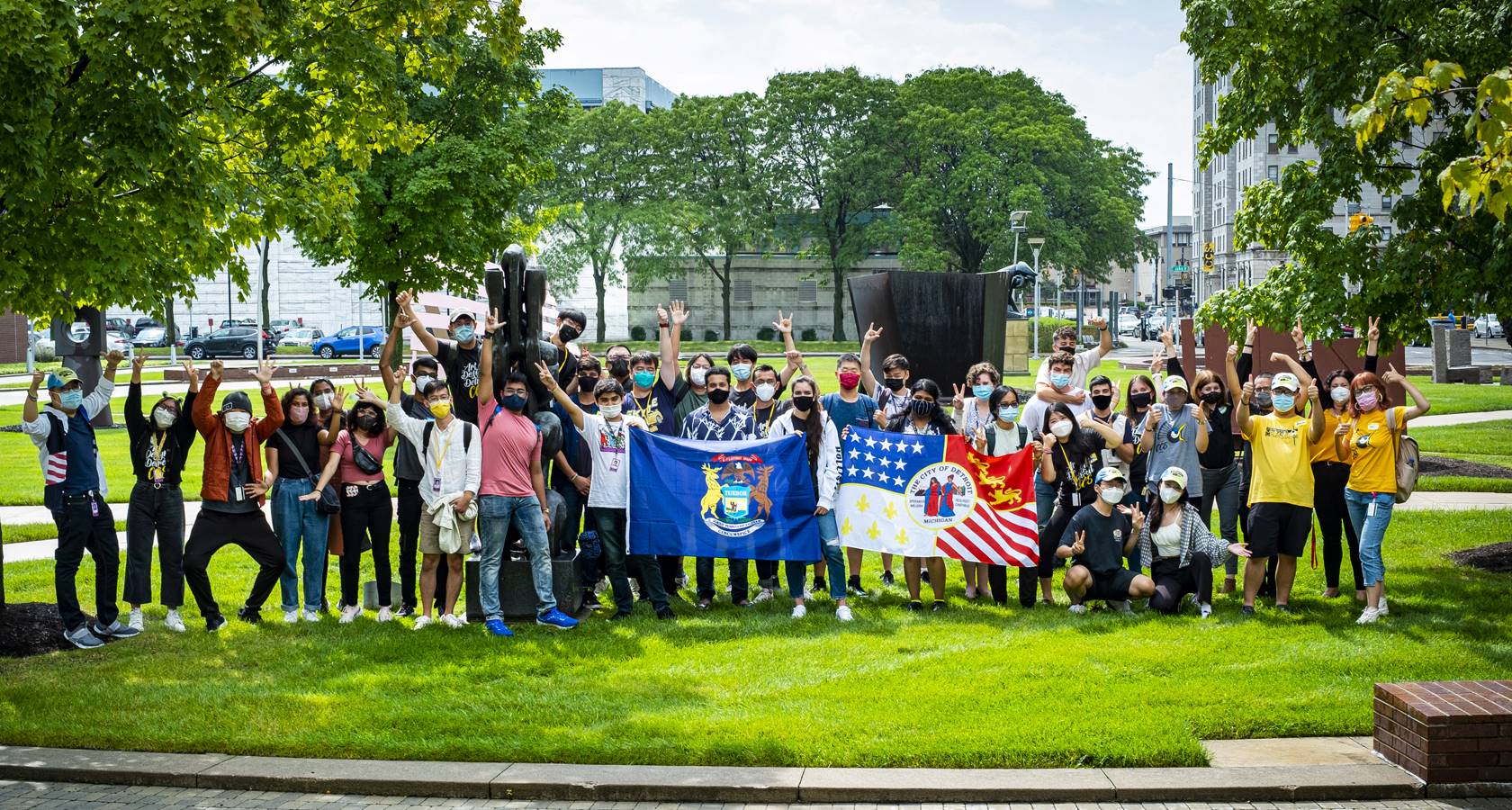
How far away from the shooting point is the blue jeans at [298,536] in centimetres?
1075

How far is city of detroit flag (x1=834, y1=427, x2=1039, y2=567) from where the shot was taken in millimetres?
11164

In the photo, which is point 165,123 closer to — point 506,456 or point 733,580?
point 506,456

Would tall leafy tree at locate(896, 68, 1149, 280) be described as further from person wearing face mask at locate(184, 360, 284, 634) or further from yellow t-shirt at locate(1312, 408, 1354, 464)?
person wearing face mask at locate(184, 360, 284, 634)

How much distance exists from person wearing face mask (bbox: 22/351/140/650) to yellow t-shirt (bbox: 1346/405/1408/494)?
31.6 feet

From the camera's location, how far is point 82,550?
9867mm

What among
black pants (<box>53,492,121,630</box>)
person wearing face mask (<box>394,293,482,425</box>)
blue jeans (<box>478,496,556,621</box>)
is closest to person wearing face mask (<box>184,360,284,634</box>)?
black pants (<box>53,492,121,630</box>)

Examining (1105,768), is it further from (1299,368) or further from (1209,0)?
(1209,0)

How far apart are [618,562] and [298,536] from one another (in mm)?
2565

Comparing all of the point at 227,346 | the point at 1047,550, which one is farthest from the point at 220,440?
the point at 227,346

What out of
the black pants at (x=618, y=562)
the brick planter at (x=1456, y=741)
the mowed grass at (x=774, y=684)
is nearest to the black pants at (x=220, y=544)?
the mowed grass at (x=774, y=684)

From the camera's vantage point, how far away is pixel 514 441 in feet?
34.6

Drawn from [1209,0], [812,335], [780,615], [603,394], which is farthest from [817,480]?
[812,335]

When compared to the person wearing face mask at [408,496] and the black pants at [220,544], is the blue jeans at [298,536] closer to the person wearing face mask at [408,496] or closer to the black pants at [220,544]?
the black pants at [220,544]

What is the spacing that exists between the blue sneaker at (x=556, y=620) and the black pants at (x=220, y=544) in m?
2.16
